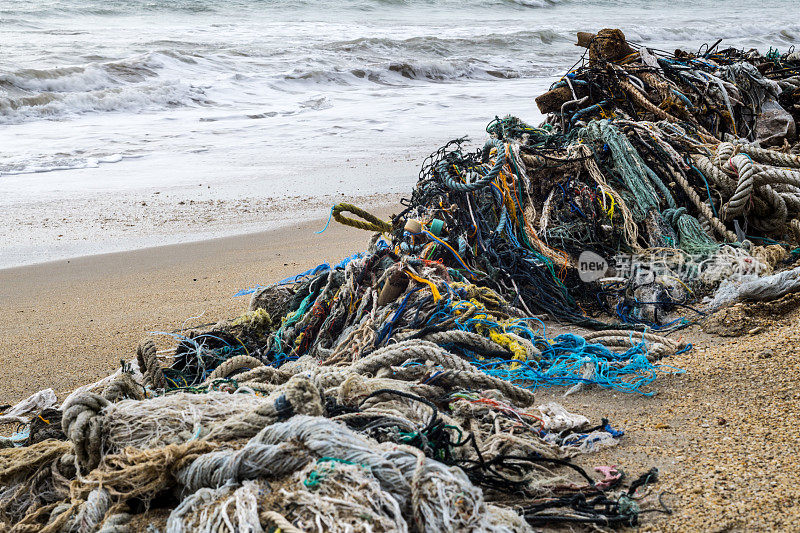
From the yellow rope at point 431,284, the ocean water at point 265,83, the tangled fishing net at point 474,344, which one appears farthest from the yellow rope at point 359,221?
the ocean water at point 265,83

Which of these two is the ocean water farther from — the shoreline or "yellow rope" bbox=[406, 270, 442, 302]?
"yellow rope" bbox=[406, 270, 442, 302]

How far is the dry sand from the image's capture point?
1913mm

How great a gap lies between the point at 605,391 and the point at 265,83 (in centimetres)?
1402

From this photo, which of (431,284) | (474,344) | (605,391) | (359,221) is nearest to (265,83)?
(359,221)

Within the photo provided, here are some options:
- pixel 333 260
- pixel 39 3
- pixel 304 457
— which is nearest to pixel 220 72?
pixel 39 3

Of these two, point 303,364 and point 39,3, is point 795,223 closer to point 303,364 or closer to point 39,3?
point 303,364

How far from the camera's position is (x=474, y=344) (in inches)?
117

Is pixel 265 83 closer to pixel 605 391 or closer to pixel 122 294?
Result: pixel 122 294

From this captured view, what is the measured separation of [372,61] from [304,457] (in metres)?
17.6

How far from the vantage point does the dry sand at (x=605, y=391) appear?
6.28 ft

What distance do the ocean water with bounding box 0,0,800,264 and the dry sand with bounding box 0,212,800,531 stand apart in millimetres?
2284

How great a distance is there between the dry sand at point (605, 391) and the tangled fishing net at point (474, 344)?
0.40ft

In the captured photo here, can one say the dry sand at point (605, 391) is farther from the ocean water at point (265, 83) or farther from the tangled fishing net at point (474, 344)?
the ocean water at point (265, 83)

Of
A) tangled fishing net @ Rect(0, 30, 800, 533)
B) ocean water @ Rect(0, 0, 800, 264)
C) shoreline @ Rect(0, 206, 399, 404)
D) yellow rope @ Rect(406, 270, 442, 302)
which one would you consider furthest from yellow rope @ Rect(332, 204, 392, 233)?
ocean water @ Rect(0, 0, 800, 264)
